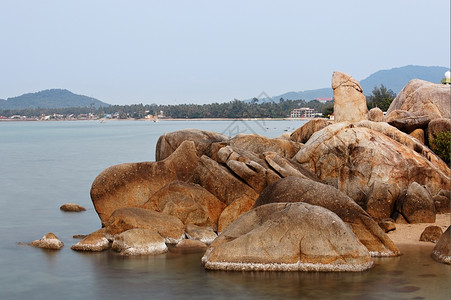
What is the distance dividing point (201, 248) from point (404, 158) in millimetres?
9980

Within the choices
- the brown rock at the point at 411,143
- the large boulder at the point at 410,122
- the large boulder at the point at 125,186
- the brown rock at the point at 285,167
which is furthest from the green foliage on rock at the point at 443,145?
the large boulder at the point at 125,186

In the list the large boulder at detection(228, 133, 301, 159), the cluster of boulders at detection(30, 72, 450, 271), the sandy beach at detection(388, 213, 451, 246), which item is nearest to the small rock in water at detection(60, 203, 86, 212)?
the cluster of boulders at detection(30, 72, 450, 271)

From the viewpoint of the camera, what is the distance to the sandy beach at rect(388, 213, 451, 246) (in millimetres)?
20341

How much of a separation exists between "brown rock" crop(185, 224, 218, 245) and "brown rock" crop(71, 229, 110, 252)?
2588mm

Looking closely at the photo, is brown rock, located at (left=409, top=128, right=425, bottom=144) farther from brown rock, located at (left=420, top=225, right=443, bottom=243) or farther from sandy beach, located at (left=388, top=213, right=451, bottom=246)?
brown rock, located at (left=420, top=225, right=443, bottom=243)

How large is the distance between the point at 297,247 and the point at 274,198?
134 inches

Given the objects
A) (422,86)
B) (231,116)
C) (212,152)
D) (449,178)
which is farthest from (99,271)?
(231,116)

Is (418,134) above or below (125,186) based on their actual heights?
above

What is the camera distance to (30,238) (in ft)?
74.7

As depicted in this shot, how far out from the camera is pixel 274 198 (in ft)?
66.1

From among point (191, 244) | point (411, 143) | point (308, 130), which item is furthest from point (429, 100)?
point (191, 244)

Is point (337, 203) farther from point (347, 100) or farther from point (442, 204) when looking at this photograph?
point (347, 100)

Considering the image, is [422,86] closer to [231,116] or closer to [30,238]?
[30,238]

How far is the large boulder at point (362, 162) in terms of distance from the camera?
83.1 feet
